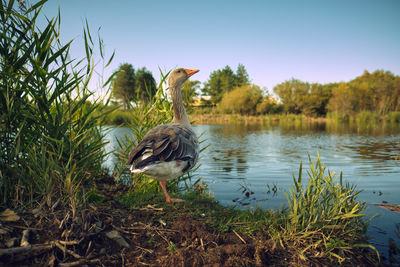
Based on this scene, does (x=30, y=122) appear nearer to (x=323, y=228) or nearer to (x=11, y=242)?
(x=11, y=242)

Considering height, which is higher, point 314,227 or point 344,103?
point 344,103

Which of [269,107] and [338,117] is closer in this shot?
[338,117]

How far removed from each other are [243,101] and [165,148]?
6681 centimetres

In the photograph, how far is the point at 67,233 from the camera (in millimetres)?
2391

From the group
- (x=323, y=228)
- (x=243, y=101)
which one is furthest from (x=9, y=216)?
(x=243, y=101)

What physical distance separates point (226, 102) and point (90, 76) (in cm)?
6694

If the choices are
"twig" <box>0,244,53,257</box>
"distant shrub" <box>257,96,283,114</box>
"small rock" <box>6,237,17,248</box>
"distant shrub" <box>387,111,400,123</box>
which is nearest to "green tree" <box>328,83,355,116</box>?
"distant shrub" <box>387,111,400,123</box>

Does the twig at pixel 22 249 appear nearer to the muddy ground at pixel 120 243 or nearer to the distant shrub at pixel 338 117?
the muddy ground at pixel 120 243

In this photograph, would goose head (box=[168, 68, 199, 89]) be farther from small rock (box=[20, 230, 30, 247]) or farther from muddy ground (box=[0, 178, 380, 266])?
small rock (box=[20, 230, 30, 247])

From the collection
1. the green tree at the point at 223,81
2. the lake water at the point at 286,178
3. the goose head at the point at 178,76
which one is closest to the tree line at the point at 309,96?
the green tree at the point at 223,81

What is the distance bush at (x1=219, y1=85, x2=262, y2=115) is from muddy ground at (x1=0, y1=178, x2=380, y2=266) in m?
66.7

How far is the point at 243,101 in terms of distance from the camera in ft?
223

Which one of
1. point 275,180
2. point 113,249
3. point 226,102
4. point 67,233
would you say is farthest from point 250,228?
point 226,102

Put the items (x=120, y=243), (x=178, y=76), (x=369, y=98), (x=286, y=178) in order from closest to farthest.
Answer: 1. (x=120, y=243)
2. (x=178, y=76)
3. (x=286, y=178)
4. (x=369, y=98)
